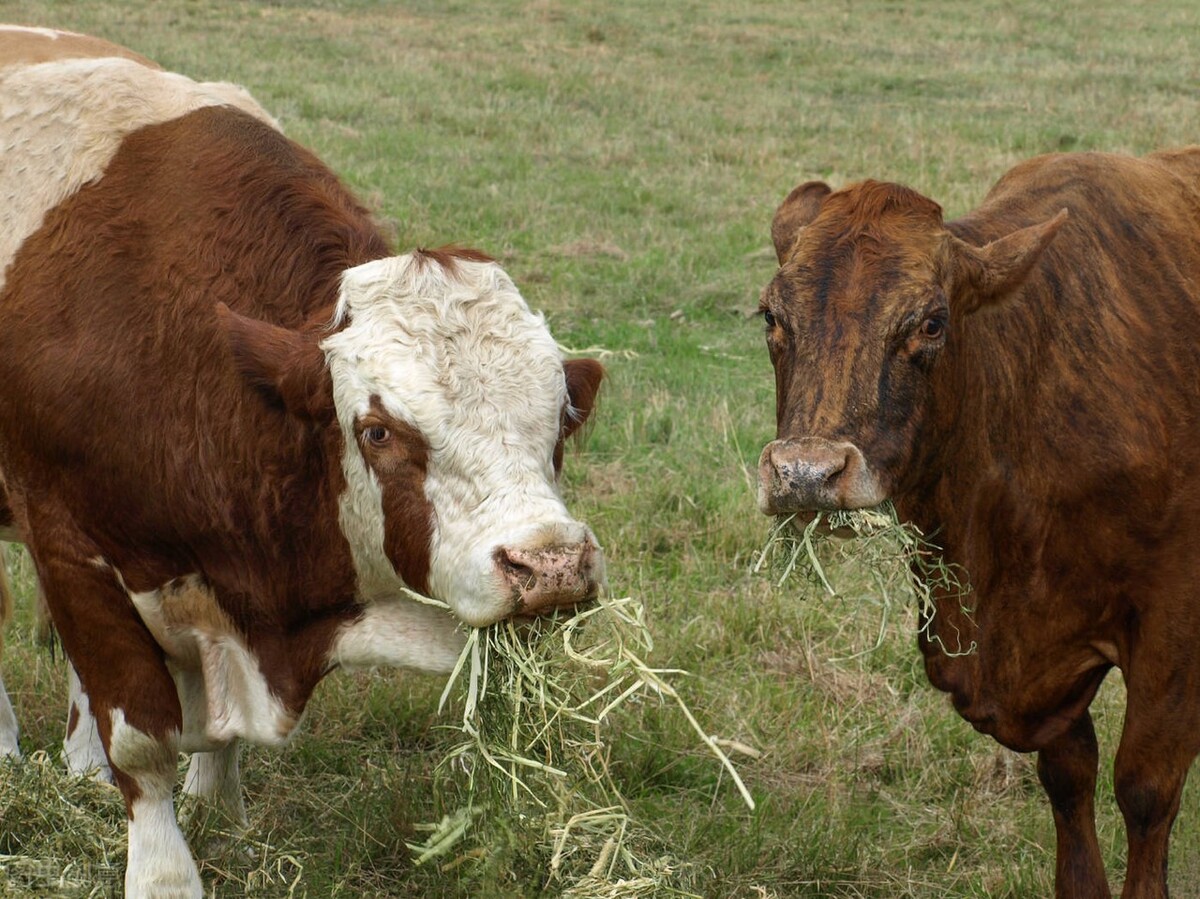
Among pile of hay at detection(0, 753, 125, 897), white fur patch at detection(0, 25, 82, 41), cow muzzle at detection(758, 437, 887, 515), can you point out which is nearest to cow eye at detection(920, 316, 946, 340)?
cow muzzle at detection(758, 437, 887, 515)

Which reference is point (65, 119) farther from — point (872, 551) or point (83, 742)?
point (872, 551)

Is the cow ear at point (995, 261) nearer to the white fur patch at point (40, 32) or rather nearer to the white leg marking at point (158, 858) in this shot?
the white leg marking at point (158, 858)

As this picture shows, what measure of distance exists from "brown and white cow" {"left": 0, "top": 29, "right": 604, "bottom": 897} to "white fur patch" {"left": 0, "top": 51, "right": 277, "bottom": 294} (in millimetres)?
13

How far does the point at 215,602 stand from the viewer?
429 centimetres

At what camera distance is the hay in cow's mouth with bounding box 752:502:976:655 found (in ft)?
12.7

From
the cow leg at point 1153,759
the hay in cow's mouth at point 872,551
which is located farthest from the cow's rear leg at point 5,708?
the cow leg at point 1153,759

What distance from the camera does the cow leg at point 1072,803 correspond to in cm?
455

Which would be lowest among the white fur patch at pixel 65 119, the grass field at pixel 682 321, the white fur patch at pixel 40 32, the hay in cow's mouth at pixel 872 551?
the grass field at pixel 682 321

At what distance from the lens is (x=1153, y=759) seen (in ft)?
14.1

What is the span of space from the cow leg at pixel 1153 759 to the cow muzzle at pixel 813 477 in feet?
3.67

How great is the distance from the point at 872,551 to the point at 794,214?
3.78 feet

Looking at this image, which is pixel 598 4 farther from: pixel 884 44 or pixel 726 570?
pixel 726 570

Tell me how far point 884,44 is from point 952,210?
11873 millimetres

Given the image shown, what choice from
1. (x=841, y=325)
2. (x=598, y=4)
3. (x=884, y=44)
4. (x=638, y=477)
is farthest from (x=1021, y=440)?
(x=598, y=4)
